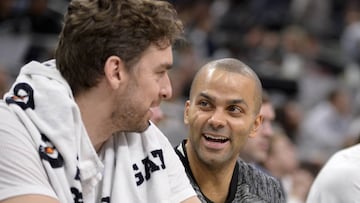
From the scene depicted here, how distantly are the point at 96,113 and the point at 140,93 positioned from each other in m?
0.13

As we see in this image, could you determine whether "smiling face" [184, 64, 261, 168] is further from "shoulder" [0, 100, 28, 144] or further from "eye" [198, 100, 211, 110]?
"shoulder" [0, 100, 28, 144]

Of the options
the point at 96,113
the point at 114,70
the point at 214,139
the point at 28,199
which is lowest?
the point at 214,139

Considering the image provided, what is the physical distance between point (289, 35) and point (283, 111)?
2025 mm

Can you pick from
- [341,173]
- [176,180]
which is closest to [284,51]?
[341,173]

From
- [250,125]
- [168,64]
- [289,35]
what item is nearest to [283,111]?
[289,35]

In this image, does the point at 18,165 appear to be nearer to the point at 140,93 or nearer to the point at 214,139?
the point at 140,93

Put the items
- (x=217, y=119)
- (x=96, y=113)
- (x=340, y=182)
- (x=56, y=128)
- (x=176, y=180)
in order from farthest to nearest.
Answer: (x=340, y=182)
(x=217, y=119)
(x=176, y=180)
(x=96, y=113)
(x=56, y=128)

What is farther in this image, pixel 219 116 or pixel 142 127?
pixel 219 116

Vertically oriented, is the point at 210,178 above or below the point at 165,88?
below

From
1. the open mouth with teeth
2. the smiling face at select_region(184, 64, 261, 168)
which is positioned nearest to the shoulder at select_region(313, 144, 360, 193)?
the smiling face at select_region(184, 64, 261, 168)

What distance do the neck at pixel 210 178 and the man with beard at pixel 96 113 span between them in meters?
0.32

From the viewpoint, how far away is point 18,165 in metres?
2.06

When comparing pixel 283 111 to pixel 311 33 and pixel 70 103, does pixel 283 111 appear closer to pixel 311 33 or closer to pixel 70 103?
pixel 311 33

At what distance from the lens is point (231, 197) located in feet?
8.91
